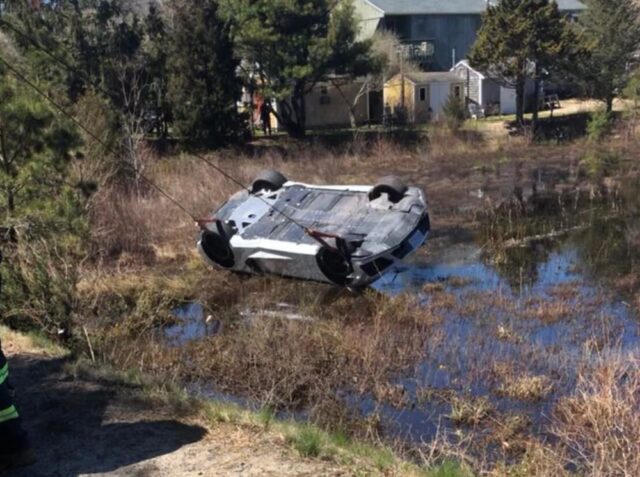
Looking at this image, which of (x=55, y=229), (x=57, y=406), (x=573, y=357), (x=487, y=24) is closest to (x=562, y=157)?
(x=487, y=24)

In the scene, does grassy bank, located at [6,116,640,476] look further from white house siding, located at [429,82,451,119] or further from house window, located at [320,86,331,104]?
white house siding, located at [429,82,451,119]

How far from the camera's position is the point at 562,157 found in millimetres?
33312

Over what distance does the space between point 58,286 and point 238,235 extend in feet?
20.4

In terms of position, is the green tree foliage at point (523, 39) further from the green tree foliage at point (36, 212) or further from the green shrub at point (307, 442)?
the green shrub at point (307, 442)

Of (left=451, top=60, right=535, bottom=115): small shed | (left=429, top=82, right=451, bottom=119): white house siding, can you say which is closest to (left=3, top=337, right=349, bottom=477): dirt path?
(left=429, top=82, right=451, bottom=119): white house siding

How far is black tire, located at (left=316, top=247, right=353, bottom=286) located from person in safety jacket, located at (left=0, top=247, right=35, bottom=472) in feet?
28.9

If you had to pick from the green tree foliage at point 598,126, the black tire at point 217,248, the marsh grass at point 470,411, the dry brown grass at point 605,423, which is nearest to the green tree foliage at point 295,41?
the green tree foliage at point 598,126

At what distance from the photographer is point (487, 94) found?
4300 centimetres

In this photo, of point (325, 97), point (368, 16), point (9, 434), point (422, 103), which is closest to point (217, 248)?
point (9, 434)

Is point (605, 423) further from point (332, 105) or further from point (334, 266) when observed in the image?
point (332, 105)

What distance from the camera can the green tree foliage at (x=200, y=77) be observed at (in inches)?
1195

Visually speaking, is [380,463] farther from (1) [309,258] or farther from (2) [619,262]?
(2) [619,262]

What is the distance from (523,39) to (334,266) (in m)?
24.0

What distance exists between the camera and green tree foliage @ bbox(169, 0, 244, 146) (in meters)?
30.4
